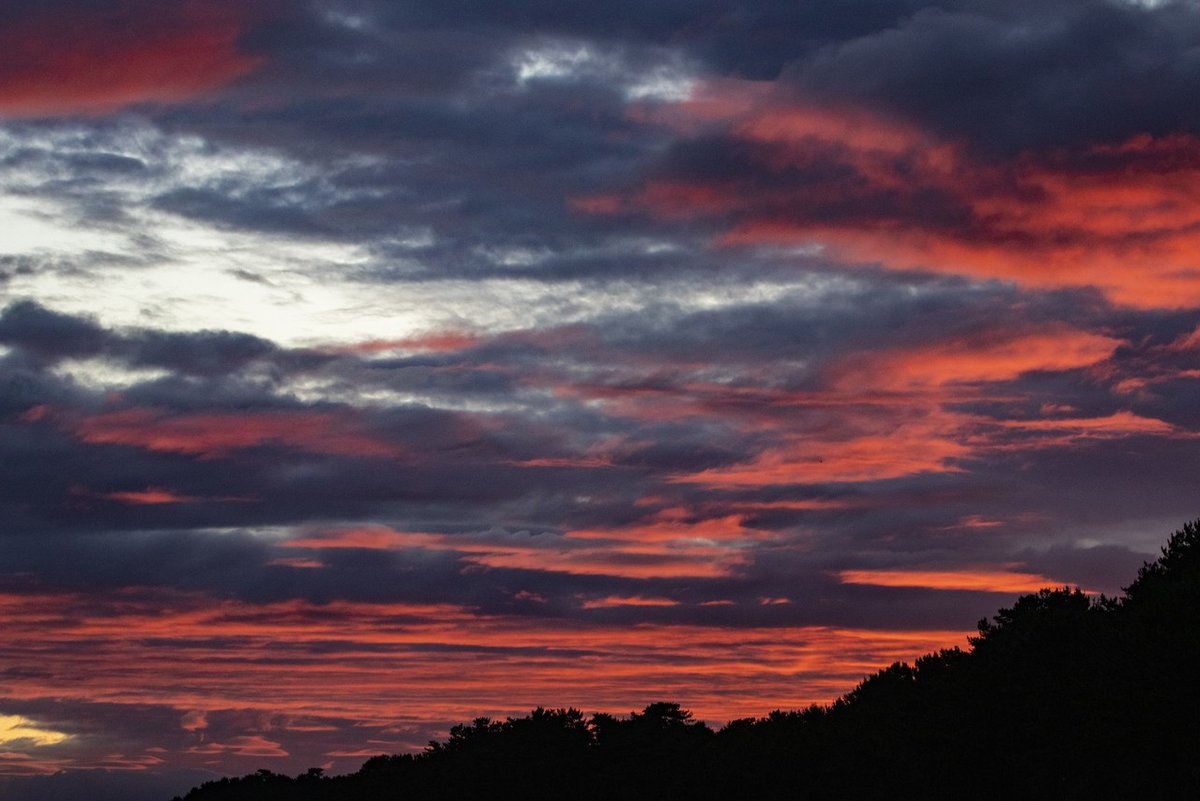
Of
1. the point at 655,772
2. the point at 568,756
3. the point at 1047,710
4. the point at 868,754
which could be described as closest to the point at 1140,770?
the point at 1047,710

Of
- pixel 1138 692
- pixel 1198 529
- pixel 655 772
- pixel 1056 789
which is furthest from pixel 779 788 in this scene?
pixel 1138 692

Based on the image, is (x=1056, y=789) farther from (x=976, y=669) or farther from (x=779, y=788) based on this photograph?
(x=779, y=788)

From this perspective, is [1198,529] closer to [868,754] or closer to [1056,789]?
[1056,789]

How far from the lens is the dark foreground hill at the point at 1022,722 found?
62.7 m

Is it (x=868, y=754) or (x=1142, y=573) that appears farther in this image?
(x=868, y=754)

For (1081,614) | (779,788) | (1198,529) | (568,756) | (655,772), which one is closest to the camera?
(1198,529)

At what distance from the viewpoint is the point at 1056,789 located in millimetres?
80312

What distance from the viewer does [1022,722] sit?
83.9 meters

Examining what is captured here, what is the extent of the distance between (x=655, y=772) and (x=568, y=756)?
27.8 meters

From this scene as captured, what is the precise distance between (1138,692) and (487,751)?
139 metres

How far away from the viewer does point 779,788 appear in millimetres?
125500

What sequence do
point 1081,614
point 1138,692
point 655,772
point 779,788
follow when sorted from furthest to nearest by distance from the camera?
point 655,772 → point 779,788 → point 1081,614 → point 1138,692

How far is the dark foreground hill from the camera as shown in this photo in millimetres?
62688

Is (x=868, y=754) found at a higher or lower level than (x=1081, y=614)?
lower
